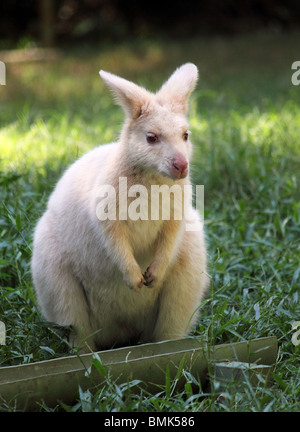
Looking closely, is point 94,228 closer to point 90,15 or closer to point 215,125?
point 215,125

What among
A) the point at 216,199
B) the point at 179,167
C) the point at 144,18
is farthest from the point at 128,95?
the point at 144,18

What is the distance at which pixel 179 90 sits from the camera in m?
2.93

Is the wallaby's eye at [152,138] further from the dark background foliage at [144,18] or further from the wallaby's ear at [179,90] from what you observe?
the dark background foliage at [144,18]

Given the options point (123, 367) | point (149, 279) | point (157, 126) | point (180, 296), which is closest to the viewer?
point (123, 367)

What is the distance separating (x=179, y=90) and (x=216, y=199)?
173 centimetres

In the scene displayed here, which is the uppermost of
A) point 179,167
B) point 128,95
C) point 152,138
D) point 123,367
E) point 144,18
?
point 144,18

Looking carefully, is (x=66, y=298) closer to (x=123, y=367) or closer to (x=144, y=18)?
(x=123, y=367)

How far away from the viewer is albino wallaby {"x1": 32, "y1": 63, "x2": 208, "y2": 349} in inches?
110

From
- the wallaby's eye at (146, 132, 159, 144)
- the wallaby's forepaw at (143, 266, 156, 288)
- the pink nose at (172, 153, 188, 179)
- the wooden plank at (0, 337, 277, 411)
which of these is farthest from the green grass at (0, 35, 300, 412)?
the wallaby's eye at (146, 132, 159, 144)

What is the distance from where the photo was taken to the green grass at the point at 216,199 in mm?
2752

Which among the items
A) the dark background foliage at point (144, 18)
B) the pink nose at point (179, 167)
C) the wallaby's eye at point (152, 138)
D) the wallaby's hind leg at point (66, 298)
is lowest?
the wallaby's hind leg at point (66, 298)

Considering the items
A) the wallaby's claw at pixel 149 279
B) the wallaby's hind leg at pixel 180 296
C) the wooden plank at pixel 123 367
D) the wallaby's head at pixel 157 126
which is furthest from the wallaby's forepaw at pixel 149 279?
the wallaby's head at pixel 157 126

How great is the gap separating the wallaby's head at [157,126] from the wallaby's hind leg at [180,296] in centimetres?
52

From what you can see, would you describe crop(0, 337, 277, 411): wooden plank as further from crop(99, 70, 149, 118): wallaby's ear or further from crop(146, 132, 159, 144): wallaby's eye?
crop(99, 70, 149, 118): wallaby's ear
